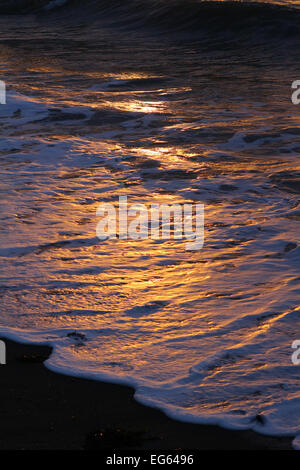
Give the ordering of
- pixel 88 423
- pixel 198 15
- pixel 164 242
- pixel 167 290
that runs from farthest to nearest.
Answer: pixel 198 15
pixel 164 242
pixel 167 290
pixel 88 423

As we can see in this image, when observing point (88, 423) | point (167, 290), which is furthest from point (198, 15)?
point (88, 423)

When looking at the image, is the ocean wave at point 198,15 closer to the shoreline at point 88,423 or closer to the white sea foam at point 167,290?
the white sea foam at point 167,290

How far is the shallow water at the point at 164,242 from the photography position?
2.57m

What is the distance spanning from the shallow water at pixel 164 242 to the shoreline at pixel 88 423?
0.08 metres

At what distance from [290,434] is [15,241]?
235 centimetres

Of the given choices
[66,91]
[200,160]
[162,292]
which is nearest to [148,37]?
[66,91]

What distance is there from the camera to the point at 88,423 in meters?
2.23

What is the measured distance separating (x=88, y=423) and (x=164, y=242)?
6.00 feet

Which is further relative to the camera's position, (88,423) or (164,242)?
(164,242)

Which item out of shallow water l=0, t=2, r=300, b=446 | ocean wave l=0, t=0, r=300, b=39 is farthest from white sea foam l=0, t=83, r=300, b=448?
ocean wave l=0, t=0, r=300, b=39

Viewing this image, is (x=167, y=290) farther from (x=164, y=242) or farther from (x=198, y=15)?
(x=198, y=15)

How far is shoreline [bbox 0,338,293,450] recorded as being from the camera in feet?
7.02

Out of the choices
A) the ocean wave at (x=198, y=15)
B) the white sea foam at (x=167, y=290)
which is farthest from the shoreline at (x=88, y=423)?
the ocean wave at (x=198, y=15)
